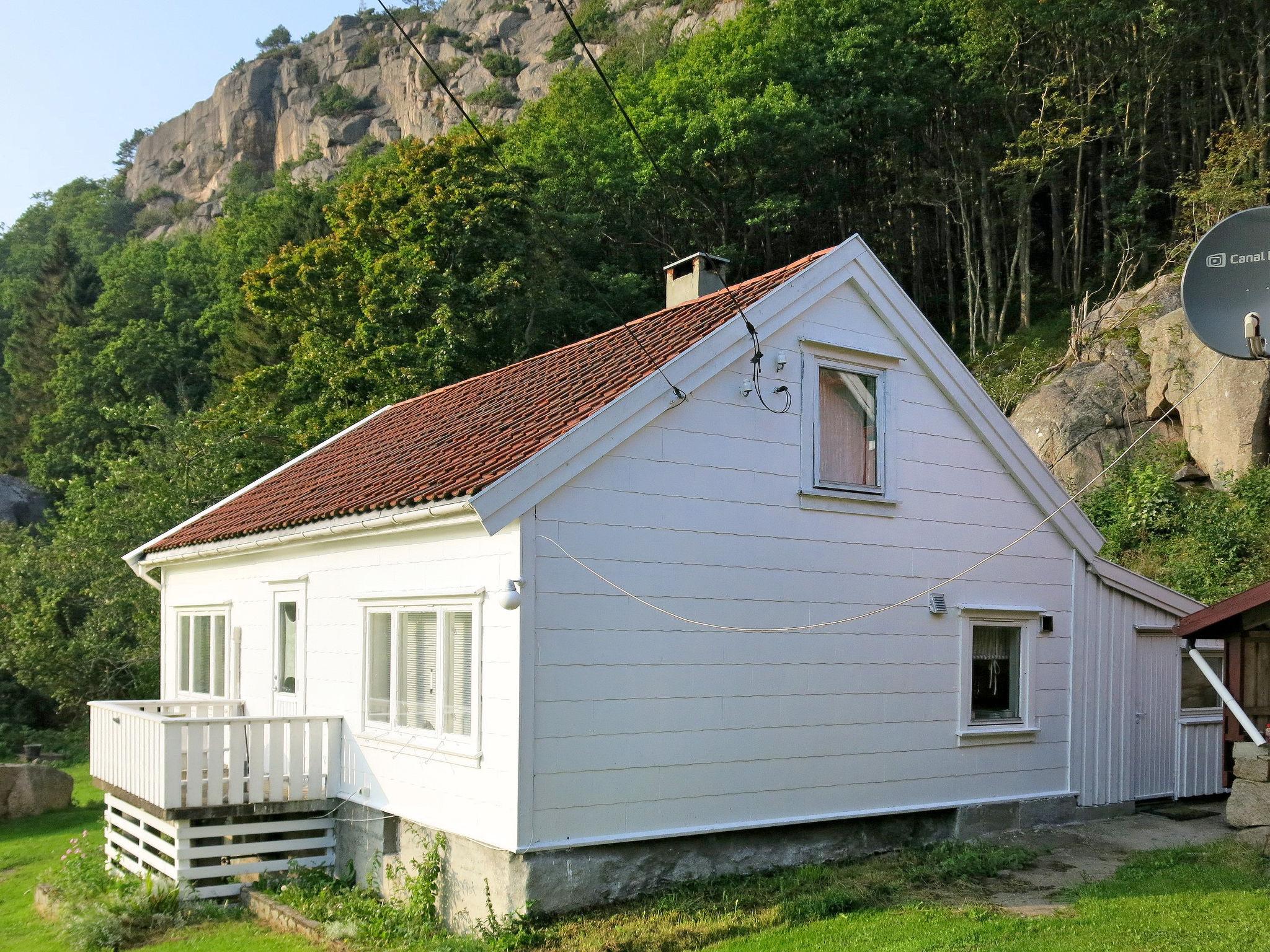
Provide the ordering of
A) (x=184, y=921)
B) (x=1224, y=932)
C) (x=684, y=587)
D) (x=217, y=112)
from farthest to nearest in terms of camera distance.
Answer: (x=217, y=112), (x=184, y=921), (x=684, y=587), (x=1224, y=932)

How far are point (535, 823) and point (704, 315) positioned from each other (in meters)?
5.32

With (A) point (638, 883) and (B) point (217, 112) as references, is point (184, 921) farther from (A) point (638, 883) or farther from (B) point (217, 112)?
(B) point (217, 112)

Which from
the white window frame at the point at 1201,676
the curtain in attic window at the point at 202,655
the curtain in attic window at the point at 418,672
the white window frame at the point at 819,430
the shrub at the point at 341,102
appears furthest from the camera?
the shrub at the point at 341,102

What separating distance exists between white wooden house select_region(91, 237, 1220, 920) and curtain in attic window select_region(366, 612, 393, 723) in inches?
1.4

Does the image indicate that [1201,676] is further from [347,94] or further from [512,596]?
[347,94]

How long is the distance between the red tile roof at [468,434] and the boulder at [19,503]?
1300 inches

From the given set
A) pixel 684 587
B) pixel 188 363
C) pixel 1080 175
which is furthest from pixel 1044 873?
pixel 188 363

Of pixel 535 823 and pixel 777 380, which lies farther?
pixel 777 380

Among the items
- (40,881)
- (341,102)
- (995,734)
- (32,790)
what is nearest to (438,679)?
(995,734)

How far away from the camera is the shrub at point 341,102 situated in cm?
10494

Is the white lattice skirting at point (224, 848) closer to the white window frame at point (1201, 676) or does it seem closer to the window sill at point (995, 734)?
the window sill at point (995, 734)

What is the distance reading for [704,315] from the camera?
38.0 feet

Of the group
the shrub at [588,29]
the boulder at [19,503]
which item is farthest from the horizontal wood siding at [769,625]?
the shrub at [588,29]

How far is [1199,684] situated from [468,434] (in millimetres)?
9512
